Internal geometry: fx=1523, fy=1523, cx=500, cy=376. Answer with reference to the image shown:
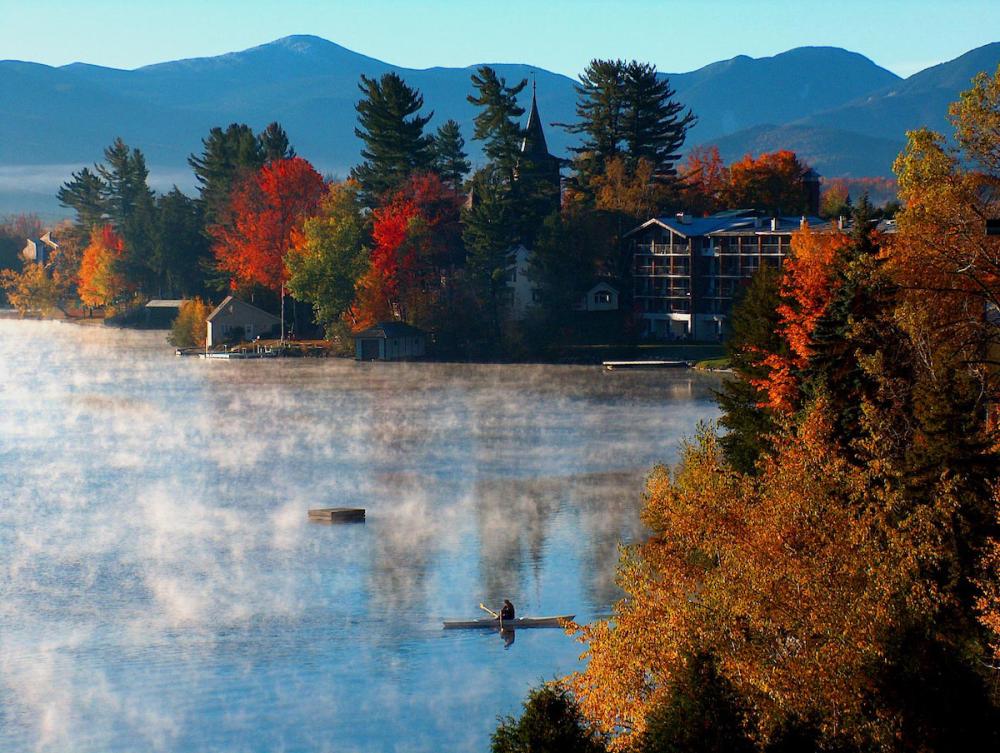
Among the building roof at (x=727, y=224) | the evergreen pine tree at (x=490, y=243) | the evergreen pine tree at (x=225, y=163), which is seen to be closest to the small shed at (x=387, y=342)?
the evergreen pine tree at (x=490, y=243)

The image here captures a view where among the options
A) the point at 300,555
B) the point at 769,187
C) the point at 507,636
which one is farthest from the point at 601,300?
the point at 507,636

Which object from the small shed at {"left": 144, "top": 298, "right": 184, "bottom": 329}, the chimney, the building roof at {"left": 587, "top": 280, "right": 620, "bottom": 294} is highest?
the chimney

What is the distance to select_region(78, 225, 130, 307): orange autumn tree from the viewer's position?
167m

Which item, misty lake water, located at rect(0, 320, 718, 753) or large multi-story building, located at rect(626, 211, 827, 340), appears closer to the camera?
misty lake water, located at rect(0, 320, 718, 753)

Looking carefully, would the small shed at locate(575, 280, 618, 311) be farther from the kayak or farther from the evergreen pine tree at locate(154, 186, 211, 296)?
the kayak

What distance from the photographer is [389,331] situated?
120 m

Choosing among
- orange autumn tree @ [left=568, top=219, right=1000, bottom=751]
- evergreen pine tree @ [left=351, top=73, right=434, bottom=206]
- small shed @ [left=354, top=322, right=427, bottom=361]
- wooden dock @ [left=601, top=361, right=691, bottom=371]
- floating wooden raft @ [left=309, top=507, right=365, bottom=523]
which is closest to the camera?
orange autumn tree @ [left=568, top=219, right=1000, bottom=751]

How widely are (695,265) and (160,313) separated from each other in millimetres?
68729

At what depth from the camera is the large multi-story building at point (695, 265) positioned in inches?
4673

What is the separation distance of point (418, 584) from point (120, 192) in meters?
151

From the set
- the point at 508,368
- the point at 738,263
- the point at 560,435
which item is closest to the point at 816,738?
the point at 560,435

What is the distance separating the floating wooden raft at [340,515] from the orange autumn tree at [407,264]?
64.7 m

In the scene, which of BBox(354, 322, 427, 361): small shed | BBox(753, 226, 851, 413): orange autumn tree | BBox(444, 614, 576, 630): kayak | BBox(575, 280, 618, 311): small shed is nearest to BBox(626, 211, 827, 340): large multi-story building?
BBox(575, 280, 618, 311): small shed

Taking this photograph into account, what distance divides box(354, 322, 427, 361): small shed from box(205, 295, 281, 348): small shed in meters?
16.6
